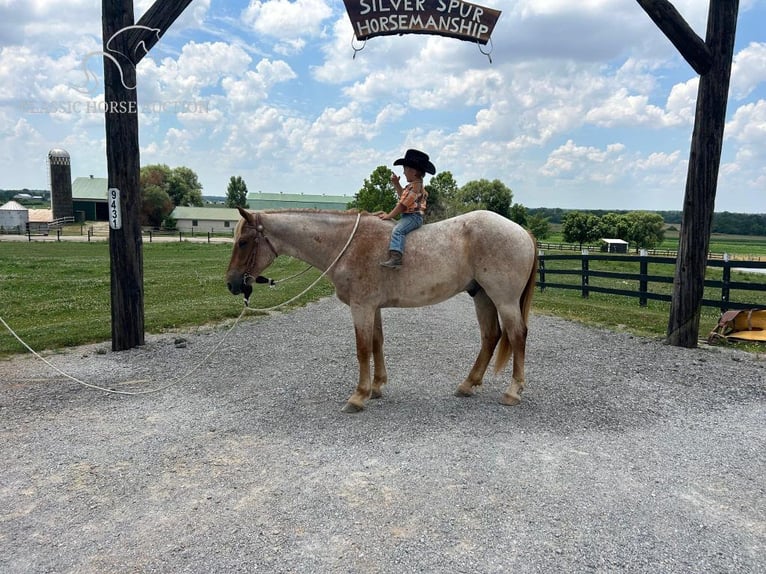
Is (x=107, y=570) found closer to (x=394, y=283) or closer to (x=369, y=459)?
(x=369, y=459)

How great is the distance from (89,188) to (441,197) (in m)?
53.4

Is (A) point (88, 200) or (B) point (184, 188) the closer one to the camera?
(A) point (88, 200)

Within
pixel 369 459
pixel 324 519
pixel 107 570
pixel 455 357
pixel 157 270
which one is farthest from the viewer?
pixel 157 270

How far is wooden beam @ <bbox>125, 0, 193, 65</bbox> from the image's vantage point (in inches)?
293

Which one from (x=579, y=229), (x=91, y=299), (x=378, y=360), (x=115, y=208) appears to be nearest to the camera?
(x=378, y=360)

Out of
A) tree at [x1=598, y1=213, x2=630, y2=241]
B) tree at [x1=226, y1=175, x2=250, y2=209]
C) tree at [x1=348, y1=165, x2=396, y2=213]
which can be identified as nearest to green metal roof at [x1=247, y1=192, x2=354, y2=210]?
tree at [x1=226, y1=175, x2=250, y2=209]

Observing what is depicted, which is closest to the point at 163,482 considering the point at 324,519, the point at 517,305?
the point at 324,519

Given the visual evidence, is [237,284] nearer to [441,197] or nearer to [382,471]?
[382,471]

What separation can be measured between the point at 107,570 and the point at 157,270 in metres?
19.9

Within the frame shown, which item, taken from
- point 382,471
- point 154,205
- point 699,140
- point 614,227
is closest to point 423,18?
point 699,140

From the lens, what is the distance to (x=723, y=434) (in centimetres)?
471

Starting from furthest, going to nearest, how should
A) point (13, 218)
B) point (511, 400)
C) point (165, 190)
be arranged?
point (165, 190), point (13, 218), point (511, 400)

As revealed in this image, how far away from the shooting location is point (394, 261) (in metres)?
5.24

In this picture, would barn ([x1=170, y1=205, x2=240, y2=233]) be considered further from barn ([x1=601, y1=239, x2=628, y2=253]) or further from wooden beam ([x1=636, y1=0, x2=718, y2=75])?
wooden beam ([x1=636, y1=0, x2=718, y2=75])
